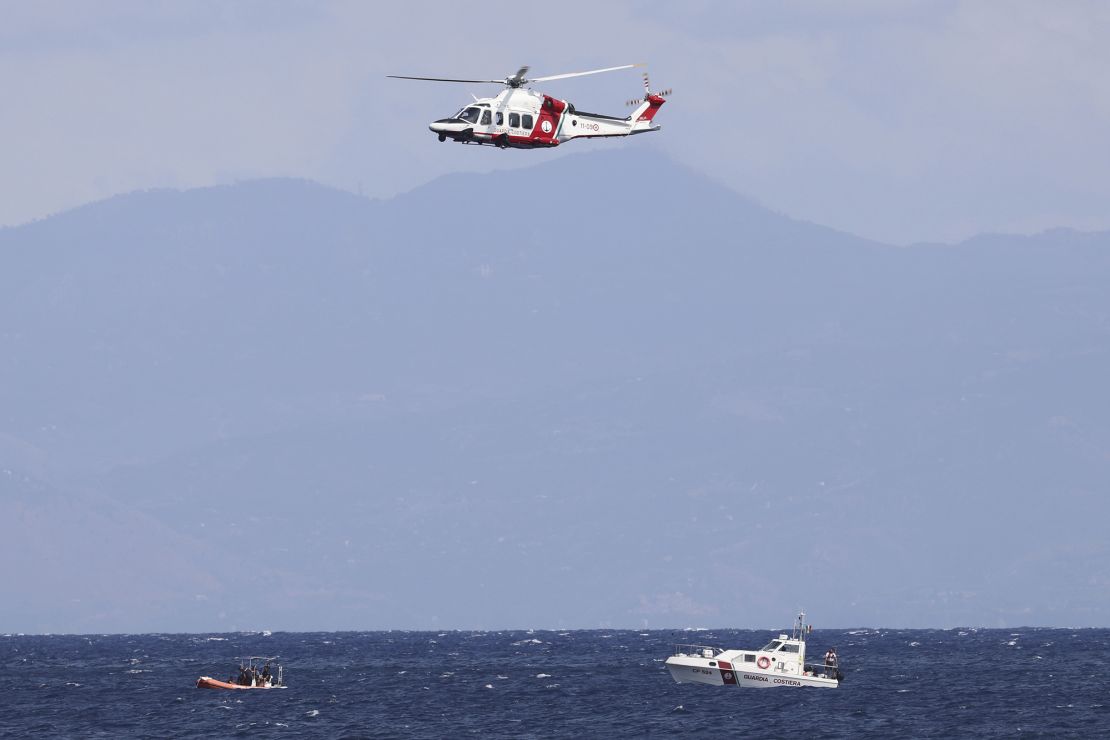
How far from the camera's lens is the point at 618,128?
106750 millimetres

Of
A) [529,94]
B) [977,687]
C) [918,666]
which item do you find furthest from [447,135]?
[918,666]

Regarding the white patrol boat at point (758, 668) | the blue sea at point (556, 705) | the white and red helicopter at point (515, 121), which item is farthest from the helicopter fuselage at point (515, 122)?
the white patrol boat at point (758, 668)

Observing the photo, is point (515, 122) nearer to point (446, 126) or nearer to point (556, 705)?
point (446, 126)

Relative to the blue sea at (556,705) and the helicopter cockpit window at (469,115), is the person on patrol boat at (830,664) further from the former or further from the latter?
the helicopter cockpit window at (469,115)

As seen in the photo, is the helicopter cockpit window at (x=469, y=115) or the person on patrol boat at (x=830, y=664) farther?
the person on patrol boat at (x=830, y=664)

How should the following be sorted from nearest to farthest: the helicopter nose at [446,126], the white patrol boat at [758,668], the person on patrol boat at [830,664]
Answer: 1. the helicopter nose at [446,126]
2. the white patrol boat at [758,668]
3. the person on patrol boat at [830,664]

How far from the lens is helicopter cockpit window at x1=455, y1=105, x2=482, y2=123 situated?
99.1 metres

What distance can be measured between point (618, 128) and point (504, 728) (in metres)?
36.4

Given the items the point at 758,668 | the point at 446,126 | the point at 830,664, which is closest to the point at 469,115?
the point at 446,126

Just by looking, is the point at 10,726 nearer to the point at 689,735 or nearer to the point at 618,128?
the point at 689,735

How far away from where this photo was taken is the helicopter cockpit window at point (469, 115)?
325 feet

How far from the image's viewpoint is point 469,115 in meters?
99.2

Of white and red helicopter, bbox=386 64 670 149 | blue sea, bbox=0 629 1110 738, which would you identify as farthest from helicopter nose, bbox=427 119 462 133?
blue sea, bbox=0 629 1110 738

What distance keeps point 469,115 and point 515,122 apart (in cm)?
260
